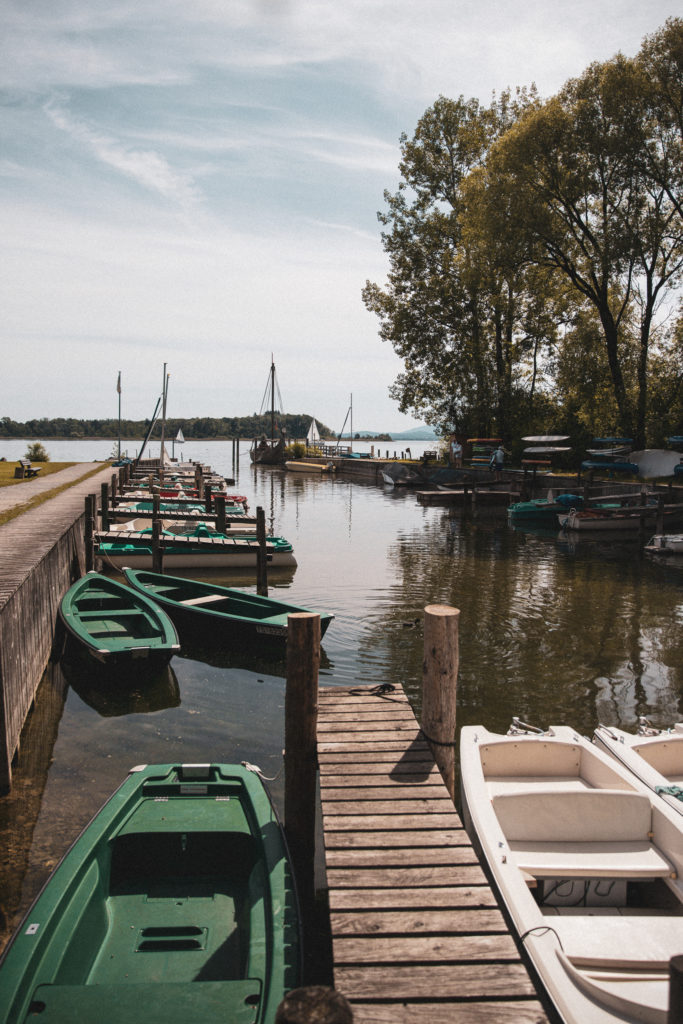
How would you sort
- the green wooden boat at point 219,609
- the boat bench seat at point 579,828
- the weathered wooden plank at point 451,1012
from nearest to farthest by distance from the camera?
the weathered wooden plank at point 451,1012 → the boat bench seat at point 579,828 → the green wooden boat at point 219,609

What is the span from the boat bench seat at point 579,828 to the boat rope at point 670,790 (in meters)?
0.27

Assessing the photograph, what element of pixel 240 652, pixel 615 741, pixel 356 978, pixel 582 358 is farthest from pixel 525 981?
pixel 582 358

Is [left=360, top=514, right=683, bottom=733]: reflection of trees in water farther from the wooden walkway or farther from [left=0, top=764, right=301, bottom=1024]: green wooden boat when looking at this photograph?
[left=0, top=764, right=301, bottom=1024]: green wooden boat

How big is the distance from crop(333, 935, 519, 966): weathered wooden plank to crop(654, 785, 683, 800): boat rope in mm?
2566

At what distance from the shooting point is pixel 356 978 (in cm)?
352

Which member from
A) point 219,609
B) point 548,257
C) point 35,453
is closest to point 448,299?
point 548,257

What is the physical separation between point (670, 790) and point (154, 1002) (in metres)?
4.24

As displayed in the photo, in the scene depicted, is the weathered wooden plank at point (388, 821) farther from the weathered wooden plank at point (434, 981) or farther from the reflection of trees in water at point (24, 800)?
the reflection of trees in water at point (24, 800)

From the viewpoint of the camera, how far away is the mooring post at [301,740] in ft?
19.1

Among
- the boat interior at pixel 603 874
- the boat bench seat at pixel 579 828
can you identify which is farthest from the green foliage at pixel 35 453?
the boat bench seat at pixel 579 828

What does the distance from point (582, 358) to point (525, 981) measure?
41.5 meters

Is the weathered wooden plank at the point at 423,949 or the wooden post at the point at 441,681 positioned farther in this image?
the wooden post at the point at 441,681

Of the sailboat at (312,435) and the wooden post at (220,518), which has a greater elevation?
the sailboat at (312,435)

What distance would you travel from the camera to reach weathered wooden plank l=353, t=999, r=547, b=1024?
329 centimetres
